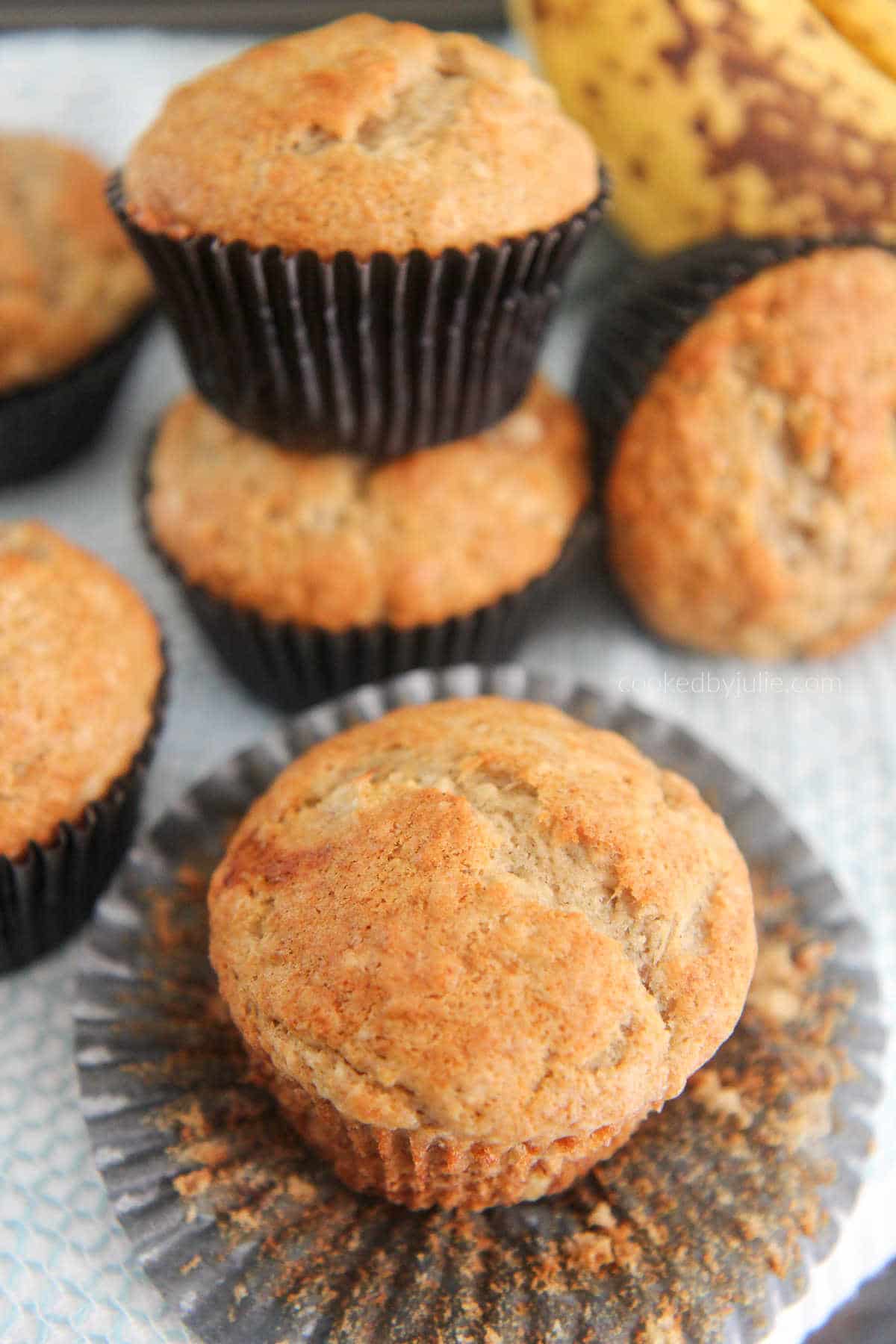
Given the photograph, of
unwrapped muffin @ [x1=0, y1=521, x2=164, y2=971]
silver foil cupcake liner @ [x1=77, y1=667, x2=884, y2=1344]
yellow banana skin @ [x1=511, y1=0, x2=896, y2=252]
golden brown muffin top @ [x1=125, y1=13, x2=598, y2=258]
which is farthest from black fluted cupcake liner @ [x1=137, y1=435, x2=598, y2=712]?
yellow banana skin @ [x1=511, y1=0, x2=896, y2=252]

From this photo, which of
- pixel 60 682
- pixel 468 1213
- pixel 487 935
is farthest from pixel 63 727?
pixel 468 1213

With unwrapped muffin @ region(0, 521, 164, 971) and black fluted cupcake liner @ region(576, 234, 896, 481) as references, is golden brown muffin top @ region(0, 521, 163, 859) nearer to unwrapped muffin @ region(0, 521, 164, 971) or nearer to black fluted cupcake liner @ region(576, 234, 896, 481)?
unwrapped muffin @ region(0, 521, 164, 971)

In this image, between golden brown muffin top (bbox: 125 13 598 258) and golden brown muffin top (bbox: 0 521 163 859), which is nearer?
golden brown muffin top (bbox: 0 521 163 859)

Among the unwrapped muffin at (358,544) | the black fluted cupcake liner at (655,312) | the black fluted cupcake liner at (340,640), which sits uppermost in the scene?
the black fluted cupcake liner at (655,312)

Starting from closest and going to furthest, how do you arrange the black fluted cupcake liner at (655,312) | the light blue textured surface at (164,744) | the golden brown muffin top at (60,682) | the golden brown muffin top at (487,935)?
the golden brown muffin top at (487,935) → the light blue textured surface at (164,744) → the golden brown muffin top at (60,682) → the black fluted cupcake liner at (655,312)

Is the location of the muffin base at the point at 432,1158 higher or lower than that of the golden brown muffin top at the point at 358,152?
lower

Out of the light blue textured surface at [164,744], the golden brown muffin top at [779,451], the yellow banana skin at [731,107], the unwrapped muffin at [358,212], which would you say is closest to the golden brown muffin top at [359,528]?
the unwrapped muffin at [358,212]

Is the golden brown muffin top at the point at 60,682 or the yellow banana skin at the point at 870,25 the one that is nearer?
the golden brown muffin top at the point at 60,682
